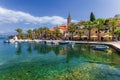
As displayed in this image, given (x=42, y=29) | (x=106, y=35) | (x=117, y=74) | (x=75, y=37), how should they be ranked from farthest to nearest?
(x=42, y=29) → (x=75, y=37) → (x=106, y=35) → (x=117, y=74)

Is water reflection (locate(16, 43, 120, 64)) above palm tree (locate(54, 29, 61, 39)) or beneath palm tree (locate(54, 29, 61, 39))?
beneath

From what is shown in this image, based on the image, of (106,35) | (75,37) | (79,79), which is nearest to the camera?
(79,79)

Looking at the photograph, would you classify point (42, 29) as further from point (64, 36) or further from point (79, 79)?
point (79, 79)

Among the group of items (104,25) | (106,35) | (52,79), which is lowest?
(52,79)

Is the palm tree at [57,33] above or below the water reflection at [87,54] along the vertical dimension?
above

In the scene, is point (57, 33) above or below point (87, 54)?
above

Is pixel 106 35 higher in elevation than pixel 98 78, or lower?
higher

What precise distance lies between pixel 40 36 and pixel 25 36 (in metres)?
11.7

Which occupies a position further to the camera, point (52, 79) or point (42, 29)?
point (42, 29)

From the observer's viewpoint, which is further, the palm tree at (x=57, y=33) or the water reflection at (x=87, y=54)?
the palm tree at (x=57, y=33)

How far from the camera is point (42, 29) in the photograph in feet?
374

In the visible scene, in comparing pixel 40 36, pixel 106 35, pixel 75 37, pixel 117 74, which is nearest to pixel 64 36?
pixel 75 37

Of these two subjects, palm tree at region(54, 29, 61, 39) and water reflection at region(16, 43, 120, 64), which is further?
palm tree at region(54, 29, 61, 39)

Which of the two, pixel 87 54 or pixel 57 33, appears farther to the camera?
pixel 57 33
